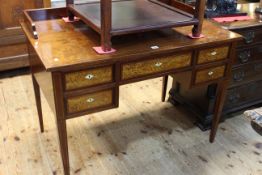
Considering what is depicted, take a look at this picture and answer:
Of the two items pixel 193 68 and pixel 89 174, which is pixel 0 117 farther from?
pixel 193 68

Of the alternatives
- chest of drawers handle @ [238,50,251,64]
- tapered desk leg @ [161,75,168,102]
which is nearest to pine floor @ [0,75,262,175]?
tapered desk leg @ [161,75,168,102]

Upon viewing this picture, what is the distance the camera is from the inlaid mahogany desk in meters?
1.28

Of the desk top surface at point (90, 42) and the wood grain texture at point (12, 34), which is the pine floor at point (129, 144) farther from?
the desk top surface at point (90, 42)

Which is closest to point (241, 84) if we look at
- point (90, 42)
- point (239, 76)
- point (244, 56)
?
point (239, 76)

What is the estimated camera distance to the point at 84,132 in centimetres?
203

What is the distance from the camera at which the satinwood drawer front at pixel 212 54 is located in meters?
1.56

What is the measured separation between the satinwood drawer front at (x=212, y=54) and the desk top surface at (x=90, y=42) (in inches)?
2.1

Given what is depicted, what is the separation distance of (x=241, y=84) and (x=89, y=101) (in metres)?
1.18

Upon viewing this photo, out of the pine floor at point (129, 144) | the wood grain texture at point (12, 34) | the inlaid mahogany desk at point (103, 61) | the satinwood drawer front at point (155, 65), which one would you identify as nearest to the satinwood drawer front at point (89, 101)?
the inlaid mahogany desk at point (103, 61)

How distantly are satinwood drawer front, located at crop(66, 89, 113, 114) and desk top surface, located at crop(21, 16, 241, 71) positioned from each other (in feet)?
0.55

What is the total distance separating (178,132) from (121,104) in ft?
1.68

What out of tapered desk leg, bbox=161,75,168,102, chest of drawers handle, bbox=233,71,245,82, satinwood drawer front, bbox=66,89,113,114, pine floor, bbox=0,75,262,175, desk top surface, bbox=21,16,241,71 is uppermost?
desk top surface, bbox=21,16,241,71

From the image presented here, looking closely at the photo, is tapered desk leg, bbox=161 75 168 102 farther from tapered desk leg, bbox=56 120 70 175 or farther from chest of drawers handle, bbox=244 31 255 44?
tapered desk leg, bbox=56 120 70 175

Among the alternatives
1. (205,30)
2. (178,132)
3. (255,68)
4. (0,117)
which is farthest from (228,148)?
(0,117)
